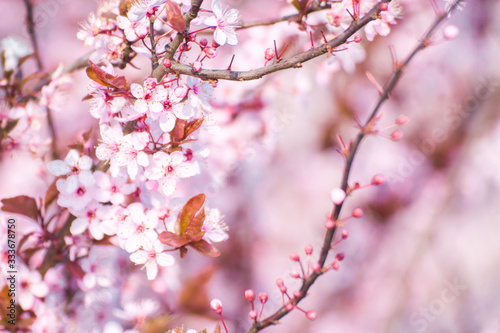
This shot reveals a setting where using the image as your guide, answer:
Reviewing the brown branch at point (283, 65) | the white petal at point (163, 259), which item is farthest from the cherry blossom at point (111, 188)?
the brown branch at point (283, 65)

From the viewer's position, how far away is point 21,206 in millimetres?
899

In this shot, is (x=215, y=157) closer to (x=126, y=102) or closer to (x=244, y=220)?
(x=244, y=220)

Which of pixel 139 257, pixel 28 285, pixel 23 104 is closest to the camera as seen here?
pixel 139 257

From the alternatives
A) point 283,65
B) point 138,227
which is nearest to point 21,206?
point 138,227

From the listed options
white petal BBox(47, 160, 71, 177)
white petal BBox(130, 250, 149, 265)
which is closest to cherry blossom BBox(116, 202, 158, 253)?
white petal BBox(130, 250, 149, 265)

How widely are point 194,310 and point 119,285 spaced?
370 mm

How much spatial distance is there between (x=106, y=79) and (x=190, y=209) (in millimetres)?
289

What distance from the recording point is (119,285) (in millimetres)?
1329

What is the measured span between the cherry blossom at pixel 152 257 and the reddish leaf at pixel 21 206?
287 mm

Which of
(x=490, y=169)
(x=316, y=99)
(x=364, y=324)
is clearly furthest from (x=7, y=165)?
(x=490, y=169)

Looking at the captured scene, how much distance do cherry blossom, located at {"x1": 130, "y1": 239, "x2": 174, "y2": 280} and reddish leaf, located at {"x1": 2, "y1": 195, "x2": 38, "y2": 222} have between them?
0.29 m

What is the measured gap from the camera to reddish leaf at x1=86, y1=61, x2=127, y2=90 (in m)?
0.73

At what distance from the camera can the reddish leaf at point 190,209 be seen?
803 millimetres

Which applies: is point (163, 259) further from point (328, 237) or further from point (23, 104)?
point (23, 104)
